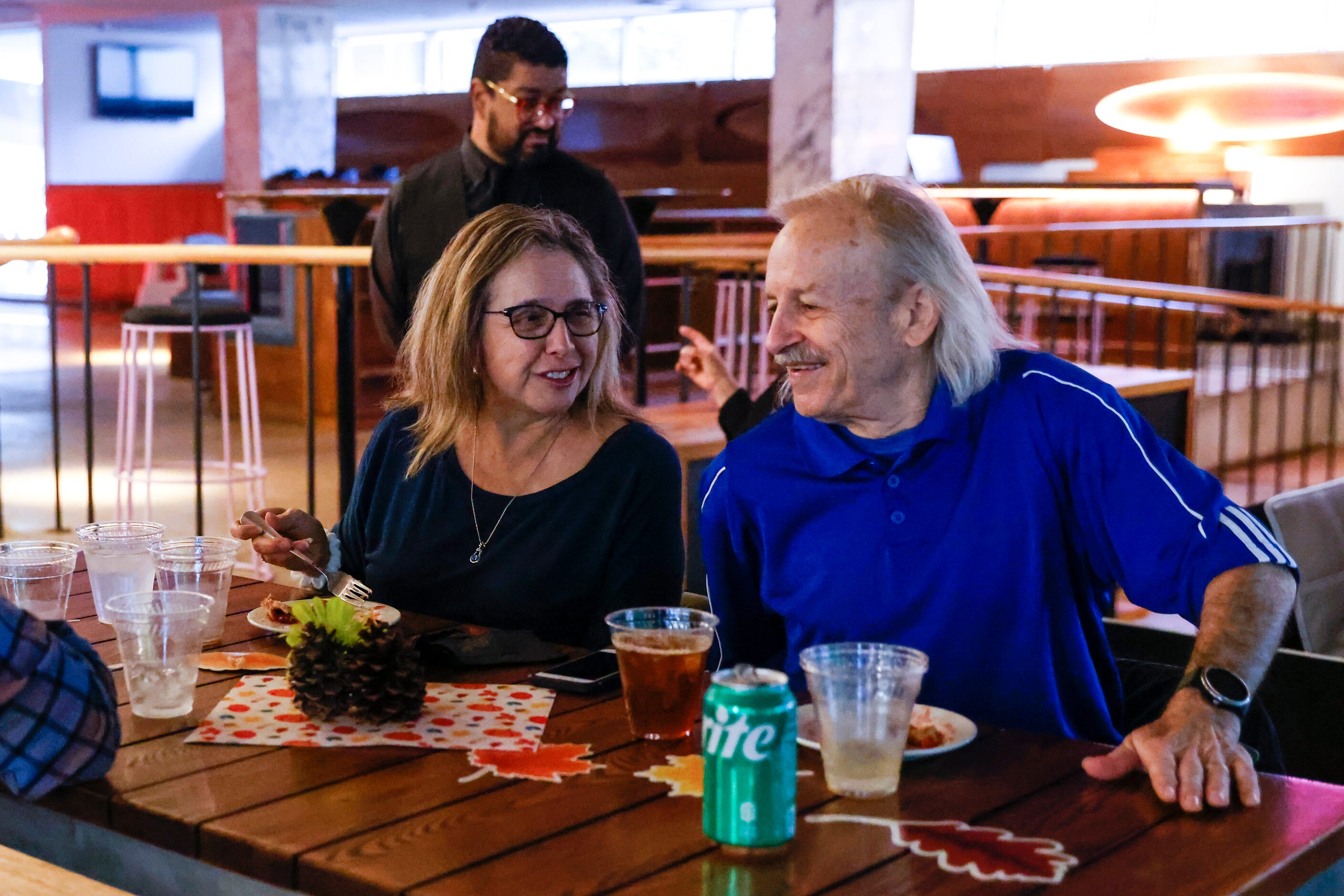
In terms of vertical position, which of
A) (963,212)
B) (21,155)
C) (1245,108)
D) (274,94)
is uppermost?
(21,155)

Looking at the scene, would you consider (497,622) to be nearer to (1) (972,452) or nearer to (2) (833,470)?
(2) (833,470)

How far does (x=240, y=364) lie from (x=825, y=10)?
2.75m

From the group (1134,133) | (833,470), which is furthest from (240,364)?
(1134,133)

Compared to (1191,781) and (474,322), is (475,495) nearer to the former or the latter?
(474,322)

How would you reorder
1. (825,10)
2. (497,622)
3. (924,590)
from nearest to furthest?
1. (924,590)
2. (497,622)
3. (825,10)

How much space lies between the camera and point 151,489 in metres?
6.32

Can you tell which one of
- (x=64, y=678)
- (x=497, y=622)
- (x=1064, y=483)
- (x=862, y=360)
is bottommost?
(x=497, y=622)

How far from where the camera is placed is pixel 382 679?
1.39 m

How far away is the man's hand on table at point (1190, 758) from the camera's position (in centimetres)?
121

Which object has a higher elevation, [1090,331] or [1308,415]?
[1090,331]

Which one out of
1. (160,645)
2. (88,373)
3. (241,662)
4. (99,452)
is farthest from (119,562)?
(99,452)

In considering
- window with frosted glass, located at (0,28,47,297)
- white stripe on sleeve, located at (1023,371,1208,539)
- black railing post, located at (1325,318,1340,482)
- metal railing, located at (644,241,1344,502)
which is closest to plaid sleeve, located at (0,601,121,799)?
white stripe on sleeve, located at (1023,371,1208,539)

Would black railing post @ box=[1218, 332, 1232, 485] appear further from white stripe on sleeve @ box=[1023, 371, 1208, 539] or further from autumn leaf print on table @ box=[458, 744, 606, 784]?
autumn leaf print on table @ box=[458, 744, 606, 784]

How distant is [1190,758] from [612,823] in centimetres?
51
